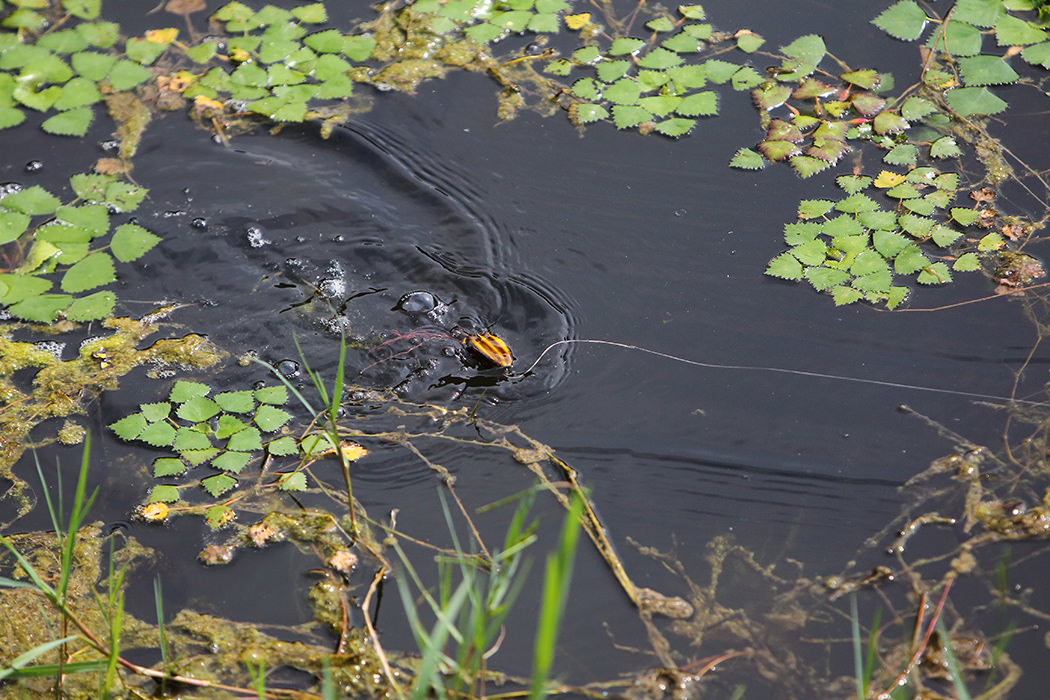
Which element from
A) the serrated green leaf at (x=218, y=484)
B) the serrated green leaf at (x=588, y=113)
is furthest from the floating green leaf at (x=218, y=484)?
the serrated green leaf at (x=588, y=113)

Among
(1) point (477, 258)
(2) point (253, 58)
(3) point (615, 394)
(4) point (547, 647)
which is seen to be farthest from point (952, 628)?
(2) point (253, 58)

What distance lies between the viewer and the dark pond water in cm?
197

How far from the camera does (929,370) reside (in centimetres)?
218

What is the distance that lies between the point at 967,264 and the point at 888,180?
38 centimetres

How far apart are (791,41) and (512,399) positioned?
5.95ft

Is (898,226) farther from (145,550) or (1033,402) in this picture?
(145,550)

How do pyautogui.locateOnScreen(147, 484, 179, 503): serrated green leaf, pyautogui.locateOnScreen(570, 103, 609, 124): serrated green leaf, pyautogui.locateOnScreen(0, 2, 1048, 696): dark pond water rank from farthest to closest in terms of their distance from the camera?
pyautogui.locateOnScreen(570, 103, 609, 124): serrated green leaf, pyautogui.locateOnScreen(147, 484, 179, 503): serrated green leaf, pyautogui.locateOnScreen(0, 2, 1048, 696): dark pond water

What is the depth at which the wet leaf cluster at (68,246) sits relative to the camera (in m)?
2.54

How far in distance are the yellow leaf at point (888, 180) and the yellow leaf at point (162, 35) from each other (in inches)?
107

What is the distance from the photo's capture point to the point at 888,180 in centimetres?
259

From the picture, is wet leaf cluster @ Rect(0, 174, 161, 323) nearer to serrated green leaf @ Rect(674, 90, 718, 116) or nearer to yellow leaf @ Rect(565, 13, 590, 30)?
yellow leaf @ Rect(565, 13, 590, 30)

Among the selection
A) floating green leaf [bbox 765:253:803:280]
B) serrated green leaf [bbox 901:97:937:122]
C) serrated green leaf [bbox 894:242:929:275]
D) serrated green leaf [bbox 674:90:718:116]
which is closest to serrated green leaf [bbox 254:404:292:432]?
floating green leaf [bbox 765:253:803:280]

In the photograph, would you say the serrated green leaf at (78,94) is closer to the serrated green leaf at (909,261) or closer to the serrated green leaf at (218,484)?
the serrated green leaf at (218,484)

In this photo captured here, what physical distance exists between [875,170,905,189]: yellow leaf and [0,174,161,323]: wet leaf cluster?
7.60ft
